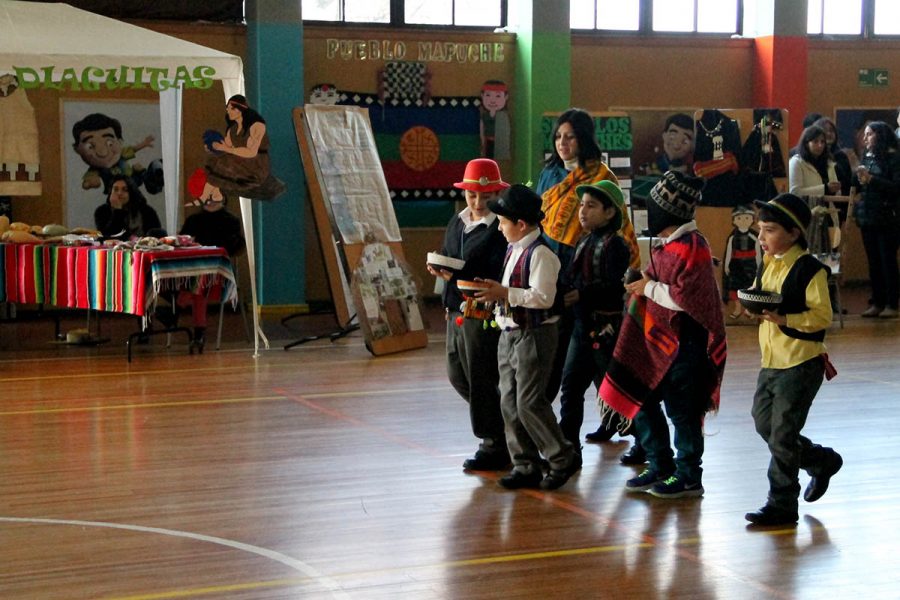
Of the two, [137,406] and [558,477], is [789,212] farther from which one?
[137,406]

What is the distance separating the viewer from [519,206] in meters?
5.16

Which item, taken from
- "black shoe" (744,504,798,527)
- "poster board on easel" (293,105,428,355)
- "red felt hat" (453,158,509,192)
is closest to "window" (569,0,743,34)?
"poster board on easel" (293,105,428,355)

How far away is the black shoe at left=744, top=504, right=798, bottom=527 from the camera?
483cm

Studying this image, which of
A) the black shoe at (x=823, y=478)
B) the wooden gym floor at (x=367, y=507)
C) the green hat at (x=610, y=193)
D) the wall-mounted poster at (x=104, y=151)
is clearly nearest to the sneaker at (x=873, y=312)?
the wooden gym floor at (x=367, y=507)

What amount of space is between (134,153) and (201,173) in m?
1.10

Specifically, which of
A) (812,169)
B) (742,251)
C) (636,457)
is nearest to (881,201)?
(812,169)

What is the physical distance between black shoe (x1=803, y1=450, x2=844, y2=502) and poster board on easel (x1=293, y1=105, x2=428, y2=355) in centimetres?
476

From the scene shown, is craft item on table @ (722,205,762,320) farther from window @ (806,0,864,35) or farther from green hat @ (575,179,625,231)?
green hat @ (575,179,625,231)

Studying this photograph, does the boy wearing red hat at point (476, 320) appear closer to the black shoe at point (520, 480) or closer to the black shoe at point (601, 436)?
the black shoe at point (520, 480)

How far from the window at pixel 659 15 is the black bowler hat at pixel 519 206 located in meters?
8.18

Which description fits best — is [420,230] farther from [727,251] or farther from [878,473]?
[878,473]

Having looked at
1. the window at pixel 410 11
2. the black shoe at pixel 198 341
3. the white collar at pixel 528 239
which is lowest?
the black shoe at pixel 198 341

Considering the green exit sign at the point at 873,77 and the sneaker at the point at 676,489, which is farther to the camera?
the green exit sign at the point at 873,77

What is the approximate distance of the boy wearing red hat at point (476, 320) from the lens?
5.46m
